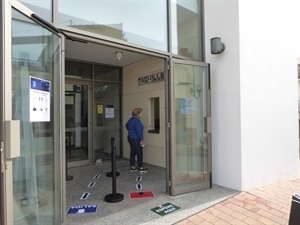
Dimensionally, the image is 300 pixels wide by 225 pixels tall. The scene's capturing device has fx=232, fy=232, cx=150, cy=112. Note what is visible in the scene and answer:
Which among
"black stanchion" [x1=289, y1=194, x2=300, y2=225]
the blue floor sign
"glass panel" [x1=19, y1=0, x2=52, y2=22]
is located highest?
"glass panel" [x1=19, y1=0, x2=52, y2=22]

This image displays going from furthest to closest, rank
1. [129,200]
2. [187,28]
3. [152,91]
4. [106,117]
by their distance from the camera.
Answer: [106,117]
[152,91]
[187,28]
[129,200]

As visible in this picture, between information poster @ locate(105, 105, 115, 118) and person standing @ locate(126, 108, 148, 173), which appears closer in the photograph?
person standing @ locate(126, 108, 148, 173)

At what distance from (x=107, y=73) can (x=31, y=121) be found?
14.2ft

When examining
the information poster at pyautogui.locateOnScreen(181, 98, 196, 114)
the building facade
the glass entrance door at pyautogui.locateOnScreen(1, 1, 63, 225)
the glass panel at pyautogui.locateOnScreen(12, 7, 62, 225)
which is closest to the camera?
the glass entrance door at pyautogui.locateOnScreen(1, 1, 63, 225)

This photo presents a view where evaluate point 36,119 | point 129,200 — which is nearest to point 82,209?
point 129,200

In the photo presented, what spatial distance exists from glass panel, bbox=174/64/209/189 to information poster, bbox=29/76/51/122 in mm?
1963

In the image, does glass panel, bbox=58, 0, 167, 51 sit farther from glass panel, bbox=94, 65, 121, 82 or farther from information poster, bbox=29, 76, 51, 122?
glass panel, bbox=94, 65, 121, 82

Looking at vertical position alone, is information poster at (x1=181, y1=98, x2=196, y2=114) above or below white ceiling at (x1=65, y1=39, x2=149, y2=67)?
below

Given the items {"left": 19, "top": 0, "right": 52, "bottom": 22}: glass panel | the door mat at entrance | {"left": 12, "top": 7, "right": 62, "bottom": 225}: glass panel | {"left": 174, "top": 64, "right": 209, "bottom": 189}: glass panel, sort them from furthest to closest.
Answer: {"left": 174, "top": 64, "right": 209, "bottom": 189}: glass panel → the door mat at entrance → {"left": 19, "top": 0, "right": 52, "bottom": 22}: glass panel → {"left": 12, "top": 7, "right": 62, "bottom": 225}: glass panel

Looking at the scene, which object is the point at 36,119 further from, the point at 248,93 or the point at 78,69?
the point at 78,69

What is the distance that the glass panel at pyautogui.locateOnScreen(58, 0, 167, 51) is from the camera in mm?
2760

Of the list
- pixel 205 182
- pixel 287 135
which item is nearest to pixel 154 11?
pixel 205 182

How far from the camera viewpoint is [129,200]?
3461 mm

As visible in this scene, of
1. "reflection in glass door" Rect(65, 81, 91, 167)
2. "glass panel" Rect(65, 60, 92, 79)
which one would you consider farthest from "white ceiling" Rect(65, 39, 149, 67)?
"reflection in glass door" Rect(65, 81, 91, 167)
